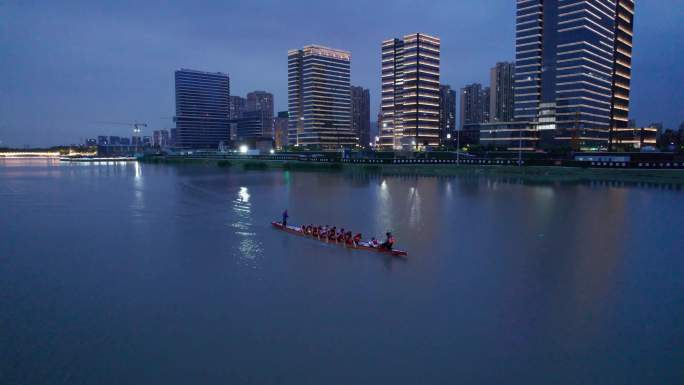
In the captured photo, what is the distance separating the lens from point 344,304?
20.3 metres

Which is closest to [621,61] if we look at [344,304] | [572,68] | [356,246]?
[572,68]

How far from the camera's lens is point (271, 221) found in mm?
43250

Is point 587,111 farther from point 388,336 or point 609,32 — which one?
point 388,336

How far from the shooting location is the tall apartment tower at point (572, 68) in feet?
519

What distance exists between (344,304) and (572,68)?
6865 inches

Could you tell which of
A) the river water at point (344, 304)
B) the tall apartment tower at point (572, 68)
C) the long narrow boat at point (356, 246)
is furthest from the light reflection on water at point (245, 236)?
the tall apartment tower at point (572, 68)

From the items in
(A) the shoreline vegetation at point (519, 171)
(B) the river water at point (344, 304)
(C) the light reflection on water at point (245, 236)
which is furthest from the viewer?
(A) the shoreline vegetation at point (519, 171)

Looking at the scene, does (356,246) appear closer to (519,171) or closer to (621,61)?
(519,171)

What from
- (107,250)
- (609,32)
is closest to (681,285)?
(107,250)

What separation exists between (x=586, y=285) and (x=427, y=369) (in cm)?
1349

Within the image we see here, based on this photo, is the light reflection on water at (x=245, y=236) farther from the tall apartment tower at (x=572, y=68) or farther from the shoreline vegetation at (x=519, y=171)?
the tall apartment tower at (x=572, y=68)

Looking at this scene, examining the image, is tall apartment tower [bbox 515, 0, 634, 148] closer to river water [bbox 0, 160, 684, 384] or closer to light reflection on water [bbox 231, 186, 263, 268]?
river water [bbox 0, 160, 684, 384]

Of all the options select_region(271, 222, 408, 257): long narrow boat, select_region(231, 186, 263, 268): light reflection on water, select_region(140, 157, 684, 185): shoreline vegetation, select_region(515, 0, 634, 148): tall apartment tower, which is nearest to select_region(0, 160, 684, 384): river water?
select_region(231, 186, 263, 268): light reflection on water

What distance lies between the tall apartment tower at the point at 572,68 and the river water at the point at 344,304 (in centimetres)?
13644
